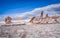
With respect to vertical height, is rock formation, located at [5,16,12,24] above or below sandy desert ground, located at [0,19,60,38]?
above

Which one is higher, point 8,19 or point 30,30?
point 8,19

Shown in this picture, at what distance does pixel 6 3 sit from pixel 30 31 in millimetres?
823

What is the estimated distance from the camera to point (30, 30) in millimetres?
2660

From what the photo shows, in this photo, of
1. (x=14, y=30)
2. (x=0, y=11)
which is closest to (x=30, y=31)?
(x=14, y=30)

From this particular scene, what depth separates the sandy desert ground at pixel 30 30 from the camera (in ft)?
8.45

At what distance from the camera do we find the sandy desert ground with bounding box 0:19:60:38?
2577 mm

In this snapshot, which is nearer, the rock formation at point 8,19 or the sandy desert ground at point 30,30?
the sandy desert ground at point 30,30

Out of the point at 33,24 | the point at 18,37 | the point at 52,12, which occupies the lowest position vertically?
the point at 18,37

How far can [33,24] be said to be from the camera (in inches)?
105

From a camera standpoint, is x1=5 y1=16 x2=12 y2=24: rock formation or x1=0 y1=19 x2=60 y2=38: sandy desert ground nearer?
x1=0 y1=19 x2=60 y2=38: sandy desert ground

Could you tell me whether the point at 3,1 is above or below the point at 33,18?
above

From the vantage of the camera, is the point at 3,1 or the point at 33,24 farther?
the point at 3,1

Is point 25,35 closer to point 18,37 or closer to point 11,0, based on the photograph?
point 18,37

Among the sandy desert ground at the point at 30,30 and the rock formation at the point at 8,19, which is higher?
the rock formation at the point at 8,19
